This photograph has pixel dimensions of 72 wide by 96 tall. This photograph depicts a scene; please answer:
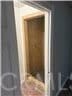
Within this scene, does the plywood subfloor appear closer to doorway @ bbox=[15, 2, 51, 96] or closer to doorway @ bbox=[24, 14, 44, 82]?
doorway @ bbox=[15, 2, 51, 96]

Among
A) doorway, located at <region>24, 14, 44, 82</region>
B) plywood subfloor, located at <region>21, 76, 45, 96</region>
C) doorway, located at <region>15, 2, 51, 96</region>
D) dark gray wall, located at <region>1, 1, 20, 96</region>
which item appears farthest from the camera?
doorway, located at <region>24, 14, 44, 82</region>

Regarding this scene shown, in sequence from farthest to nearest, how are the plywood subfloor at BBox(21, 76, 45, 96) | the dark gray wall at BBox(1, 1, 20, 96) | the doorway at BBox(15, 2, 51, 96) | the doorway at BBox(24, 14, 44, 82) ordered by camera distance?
the doorway at BBox(24, 14, 44, 82)
the doorway at BBox(15, 2, 51, 96)
the plywood subfloor at BBox(21, 76, 45, 96)
the dark gray wall at BBox(1, 1, 20, 96)

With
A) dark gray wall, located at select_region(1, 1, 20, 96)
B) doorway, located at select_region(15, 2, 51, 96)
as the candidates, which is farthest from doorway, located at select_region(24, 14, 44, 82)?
dark gray wall, located at select_region(1, 1, 20, 96)

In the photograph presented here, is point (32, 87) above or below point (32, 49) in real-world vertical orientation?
below

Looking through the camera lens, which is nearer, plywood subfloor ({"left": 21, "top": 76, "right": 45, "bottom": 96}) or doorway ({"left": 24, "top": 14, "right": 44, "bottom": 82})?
plywood subfloor ({"left": 21, "top": 76, "right": 45, "bottom": 96})

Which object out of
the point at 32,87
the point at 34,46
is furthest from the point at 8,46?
the point at 34,46

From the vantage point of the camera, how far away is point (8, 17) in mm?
1298

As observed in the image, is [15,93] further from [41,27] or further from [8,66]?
[41,27]

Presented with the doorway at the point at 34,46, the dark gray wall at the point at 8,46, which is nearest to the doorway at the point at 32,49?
the doorway at the point at 34,46

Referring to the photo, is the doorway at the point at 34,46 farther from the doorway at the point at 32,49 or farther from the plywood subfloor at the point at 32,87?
the plywood subfloor at the point at 32,87

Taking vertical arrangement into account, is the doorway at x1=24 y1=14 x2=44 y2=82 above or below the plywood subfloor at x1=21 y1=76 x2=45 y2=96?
above

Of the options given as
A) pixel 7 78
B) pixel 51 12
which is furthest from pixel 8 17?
pixel 51 12

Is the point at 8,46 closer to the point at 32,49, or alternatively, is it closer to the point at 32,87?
the point at 32,87

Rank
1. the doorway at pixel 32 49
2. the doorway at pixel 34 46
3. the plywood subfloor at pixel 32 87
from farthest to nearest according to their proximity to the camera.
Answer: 1. the doorway at pixel 34 46
2. the doorway at pixel 32 49
3. the plywood subfloor at pixel 32 87
